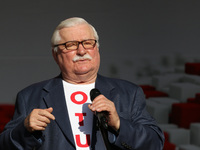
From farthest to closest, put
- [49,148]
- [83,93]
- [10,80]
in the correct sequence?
[10,80] < [83,93] < [49,148]

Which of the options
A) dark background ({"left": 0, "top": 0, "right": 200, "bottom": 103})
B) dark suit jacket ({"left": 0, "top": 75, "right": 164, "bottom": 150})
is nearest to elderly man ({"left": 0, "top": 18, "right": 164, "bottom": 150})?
dark suit jacket ({"left": 0, "top": 75, "right": 164, "bottom": 150})

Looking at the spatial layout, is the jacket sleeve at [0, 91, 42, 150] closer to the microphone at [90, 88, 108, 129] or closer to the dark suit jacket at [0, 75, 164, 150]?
the dark suit jacket at [0, 75, 164, 150]

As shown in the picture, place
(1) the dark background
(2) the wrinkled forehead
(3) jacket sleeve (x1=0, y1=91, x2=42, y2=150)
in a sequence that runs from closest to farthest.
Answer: (3) jacket sleeve (x1=0, y1=91, x2=42, y2=150) → (2) the wrinkled forehead → (1) the dark background

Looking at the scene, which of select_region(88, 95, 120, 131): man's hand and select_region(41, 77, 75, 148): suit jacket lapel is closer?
select_region(88, 95, 120, 131): man's hand

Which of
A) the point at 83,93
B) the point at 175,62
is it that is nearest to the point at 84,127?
the point at 83,93

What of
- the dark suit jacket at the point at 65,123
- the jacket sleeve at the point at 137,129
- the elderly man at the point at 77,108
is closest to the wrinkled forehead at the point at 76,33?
the elderly man at the point at 77,108

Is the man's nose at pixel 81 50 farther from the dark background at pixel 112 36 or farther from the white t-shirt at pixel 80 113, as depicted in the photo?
the dark background at pixel 112 36

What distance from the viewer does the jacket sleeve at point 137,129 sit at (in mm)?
1417

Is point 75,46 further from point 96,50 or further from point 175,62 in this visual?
point 175,62

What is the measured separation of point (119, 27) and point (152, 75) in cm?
57

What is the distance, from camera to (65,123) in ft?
4.86

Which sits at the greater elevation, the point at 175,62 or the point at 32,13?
the point at 32,13

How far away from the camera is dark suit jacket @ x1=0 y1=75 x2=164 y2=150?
4.67 ft

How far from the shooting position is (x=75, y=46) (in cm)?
152
